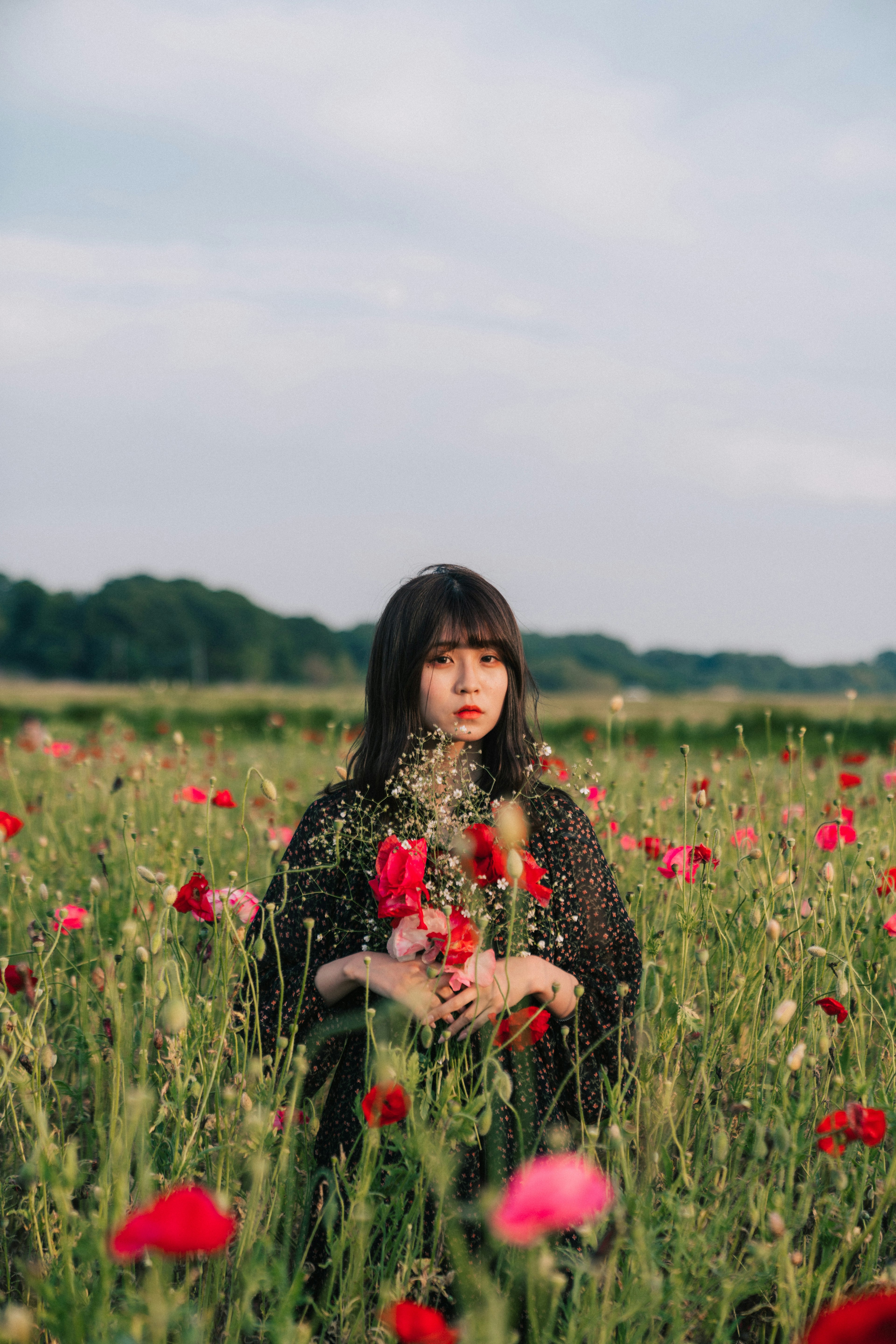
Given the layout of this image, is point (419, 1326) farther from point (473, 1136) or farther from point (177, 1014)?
point (473, 1136)

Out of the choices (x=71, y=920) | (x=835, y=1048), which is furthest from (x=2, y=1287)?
(x=835, y=1048)

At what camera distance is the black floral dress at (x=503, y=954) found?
1.68 meters

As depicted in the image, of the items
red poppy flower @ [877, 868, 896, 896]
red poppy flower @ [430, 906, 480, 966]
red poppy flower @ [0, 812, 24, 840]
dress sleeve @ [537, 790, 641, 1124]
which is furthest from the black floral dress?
red poppy flower @ [0, 812, 24, 840]

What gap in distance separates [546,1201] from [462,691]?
128 centimetres

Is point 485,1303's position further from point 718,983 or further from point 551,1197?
point 718,983

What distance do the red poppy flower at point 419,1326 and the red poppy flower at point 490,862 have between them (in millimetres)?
576

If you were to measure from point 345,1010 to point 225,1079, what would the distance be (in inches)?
11.3

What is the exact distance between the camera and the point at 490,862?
1332 mm

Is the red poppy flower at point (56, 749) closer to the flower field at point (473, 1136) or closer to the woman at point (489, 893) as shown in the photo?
the flower field at point (473, 1136)

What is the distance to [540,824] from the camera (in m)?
1.88

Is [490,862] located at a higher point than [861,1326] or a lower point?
higher

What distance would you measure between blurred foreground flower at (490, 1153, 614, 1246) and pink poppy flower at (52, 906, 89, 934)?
1.40m

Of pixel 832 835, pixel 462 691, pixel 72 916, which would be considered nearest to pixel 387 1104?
pixel 462 691

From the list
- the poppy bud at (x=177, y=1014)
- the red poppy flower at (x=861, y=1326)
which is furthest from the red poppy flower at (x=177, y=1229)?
the red poppy flower at (x=861, y=1326)
